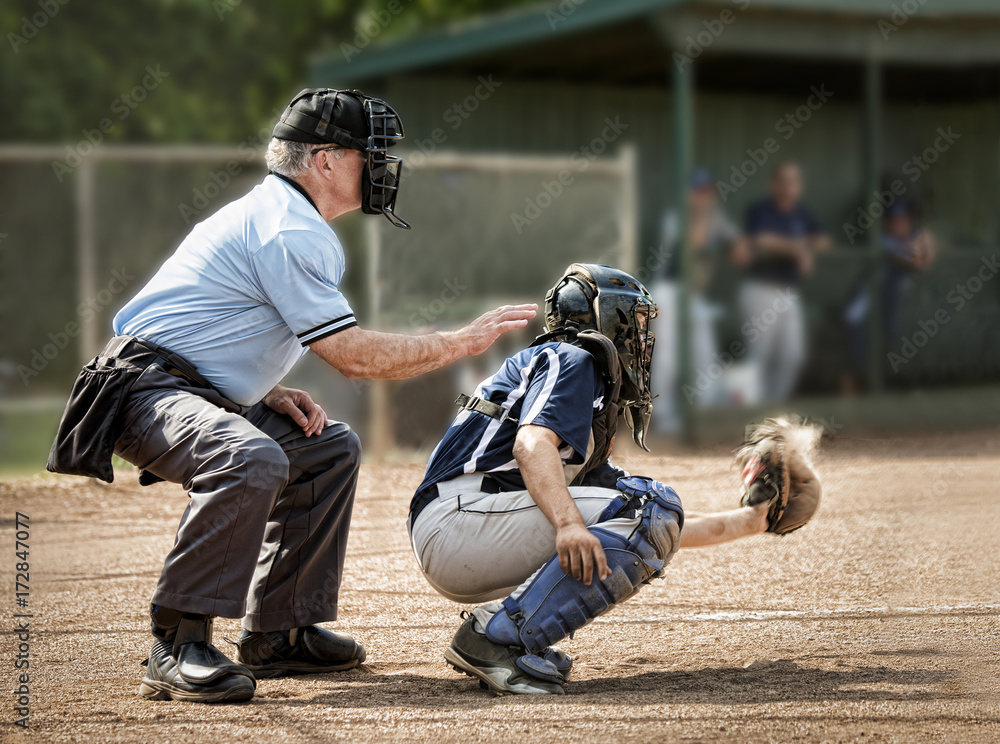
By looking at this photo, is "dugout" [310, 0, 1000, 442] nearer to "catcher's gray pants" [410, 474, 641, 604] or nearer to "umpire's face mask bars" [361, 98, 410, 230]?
"umpire's face mask bars" [361, 98, 410, 230]

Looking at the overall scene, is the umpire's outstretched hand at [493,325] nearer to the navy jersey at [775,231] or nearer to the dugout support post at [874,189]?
the navy jersey at [775,231]

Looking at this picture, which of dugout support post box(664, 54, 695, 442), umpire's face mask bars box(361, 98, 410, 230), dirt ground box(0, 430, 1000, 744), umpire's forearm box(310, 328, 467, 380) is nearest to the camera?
dirt ground box(0, 430, 1000, 744)

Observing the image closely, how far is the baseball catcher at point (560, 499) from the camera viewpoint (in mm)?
3395

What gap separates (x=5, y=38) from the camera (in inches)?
719

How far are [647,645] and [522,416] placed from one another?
111cm

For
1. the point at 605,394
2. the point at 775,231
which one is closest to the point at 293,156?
the point at 605,394

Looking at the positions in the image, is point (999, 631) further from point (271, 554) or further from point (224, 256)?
point (224, 256)

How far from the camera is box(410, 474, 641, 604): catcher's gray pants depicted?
11.6ft

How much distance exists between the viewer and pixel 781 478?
3877mm

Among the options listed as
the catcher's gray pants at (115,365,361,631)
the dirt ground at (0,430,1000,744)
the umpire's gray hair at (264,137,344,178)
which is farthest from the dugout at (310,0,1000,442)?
the catcher's gray pants at (115,365,361,631)

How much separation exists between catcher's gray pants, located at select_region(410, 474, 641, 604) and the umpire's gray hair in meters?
1.12

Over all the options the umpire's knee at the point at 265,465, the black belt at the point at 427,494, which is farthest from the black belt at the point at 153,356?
the black belt at the point at 427,494

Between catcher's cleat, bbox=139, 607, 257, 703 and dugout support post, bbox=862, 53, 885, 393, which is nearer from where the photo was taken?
catcher's cleat, bbox=139, 607, 257, 703

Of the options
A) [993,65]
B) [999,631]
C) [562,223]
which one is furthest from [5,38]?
[999,631]
